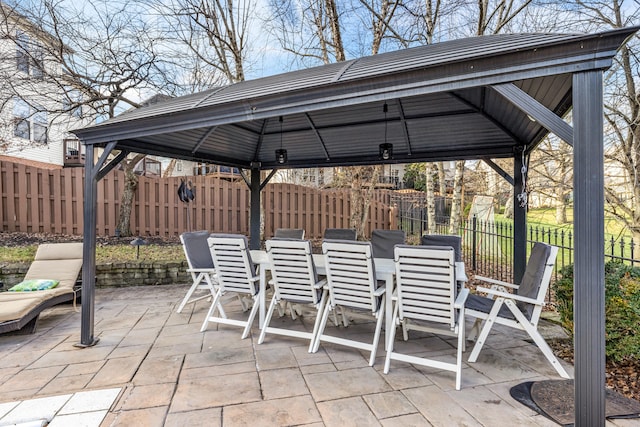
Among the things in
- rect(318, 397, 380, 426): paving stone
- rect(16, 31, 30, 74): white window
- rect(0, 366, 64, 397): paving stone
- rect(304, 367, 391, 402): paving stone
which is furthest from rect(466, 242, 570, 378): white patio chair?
rect(16, 31, 30, 74): white window

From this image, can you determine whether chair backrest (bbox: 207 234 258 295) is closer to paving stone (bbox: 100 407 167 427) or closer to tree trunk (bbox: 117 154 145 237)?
paving stone (bbox: 100 407 167 427)

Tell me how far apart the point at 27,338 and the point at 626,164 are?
811cm

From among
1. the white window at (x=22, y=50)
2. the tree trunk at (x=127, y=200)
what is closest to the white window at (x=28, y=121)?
the white window at (x=22, y=50)

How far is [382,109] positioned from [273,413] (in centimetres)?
376

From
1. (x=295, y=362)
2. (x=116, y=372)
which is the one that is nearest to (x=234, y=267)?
(x=295, y=362)

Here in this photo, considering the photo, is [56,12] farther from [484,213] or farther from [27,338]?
[484,213]

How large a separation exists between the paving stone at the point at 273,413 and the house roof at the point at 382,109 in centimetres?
221

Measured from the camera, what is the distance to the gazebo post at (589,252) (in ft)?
5.81

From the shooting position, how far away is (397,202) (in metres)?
11.2

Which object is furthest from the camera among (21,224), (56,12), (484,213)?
(484,213)

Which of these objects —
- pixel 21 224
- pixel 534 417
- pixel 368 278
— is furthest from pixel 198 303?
pixel 21 224

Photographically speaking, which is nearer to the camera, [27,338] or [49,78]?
[27,338]

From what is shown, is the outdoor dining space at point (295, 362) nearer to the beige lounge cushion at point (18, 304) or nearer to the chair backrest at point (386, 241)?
the beige lounge cushion at point (18, 304)

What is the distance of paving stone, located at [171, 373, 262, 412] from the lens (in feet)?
7.58
